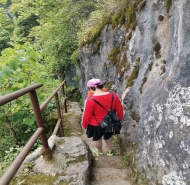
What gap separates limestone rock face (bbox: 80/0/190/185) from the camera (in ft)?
6.79

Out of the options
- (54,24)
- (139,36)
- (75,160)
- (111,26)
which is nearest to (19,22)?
(54,24)

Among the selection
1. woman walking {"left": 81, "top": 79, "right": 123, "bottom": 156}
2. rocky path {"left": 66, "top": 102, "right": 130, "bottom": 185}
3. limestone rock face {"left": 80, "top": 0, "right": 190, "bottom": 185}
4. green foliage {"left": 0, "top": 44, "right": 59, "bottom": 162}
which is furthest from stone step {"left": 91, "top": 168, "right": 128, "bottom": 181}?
green foliage {"left": 0, "top": 44, "right": 59, "bottom": 162}

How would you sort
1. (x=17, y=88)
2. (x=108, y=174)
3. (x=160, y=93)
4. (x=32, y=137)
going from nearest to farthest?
(x=32, y=137), (x=160, y=93), (x=108, y=174), (x=17, y=88)

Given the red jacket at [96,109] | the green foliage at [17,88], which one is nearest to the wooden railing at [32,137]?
the red jacket at [96,109]

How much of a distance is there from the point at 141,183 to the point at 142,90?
4.68ft

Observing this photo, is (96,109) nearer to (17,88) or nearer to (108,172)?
(108,172)

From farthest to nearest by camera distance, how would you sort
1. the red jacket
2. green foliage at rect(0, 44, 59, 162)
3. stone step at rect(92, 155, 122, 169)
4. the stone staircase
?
green foliage at rect(0, 44, 59, 162) < the red jacket < stone step at rect(92, 155, 122, 169) < the stone staircase

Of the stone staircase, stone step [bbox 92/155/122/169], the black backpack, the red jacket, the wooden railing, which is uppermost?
the wooden railing

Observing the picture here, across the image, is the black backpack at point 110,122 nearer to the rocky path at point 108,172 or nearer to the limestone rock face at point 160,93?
the limestone rock face at point 160,93

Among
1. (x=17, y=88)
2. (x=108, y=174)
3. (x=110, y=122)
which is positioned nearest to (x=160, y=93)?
(x=110, y=122)

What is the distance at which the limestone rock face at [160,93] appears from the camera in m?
2.07

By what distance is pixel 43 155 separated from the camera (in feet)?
8.89

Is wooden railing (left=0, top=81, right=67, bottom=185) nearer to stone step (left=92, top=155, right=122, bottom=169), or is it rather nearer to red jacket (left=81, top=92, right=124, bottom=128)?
stone step (left=92, top=155, right=122, bottom=169)

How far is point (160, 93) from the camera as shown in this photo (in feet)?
8.38
